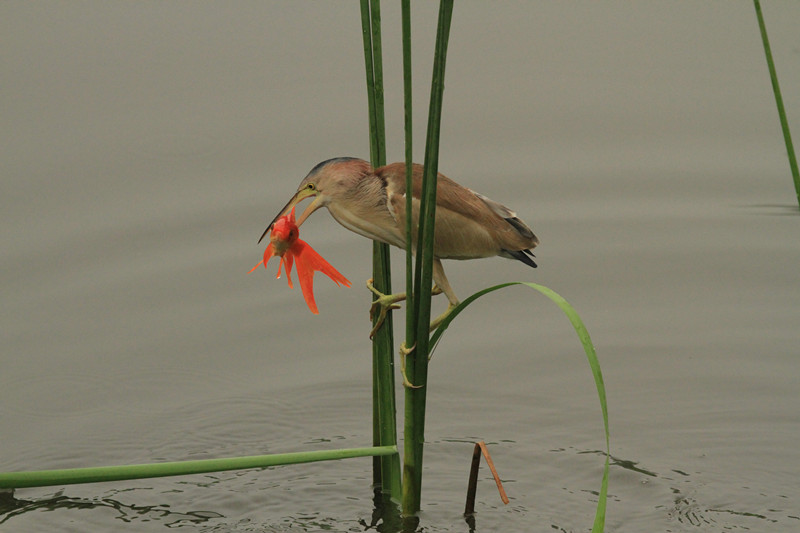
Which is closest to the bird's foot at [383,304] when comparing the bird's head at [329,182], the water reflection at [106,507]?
the bird's head at [329,182]

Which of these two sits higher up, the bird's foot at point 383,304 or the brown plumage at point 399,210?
the brown plumage at point 399,210

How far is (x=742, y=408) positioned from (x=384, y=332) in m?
1.63

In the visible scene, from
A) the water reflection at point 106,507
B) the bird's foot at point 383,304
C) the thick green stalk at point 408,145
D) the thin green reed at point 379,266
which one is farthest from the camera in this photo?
the water reflection at point 106,507

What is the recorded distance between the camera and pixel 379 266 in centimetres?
261

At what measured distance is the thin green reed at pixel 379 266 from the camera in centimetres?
238

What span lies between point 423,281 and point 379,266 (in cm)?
35

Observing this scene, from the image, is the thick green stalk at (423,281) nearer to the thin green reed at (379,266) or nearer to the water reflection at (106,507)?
the thin green reed at (379,266)

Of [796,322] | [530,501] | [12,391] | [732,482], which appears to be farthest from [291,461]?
[796,322]

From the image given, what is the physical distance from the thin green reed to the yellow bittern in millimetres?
43

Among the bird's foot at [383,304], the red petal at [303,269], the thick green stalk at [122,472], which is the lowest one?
the thick green stalk at [122,472]

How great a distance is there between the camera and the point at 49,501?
10.2 ft

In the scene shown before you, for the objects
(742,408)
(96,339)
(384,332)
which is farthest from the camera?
(96,339)

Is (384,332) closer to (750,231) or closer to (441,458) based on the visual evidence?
(441,458)

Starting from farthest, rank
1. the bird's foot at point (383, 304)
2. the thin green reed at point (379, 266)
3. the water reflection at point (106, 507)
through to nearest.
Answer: the water reflection at point (106, 507)
the bird's foot at point (383, 304)
the thin green reed at point (379, 266)
